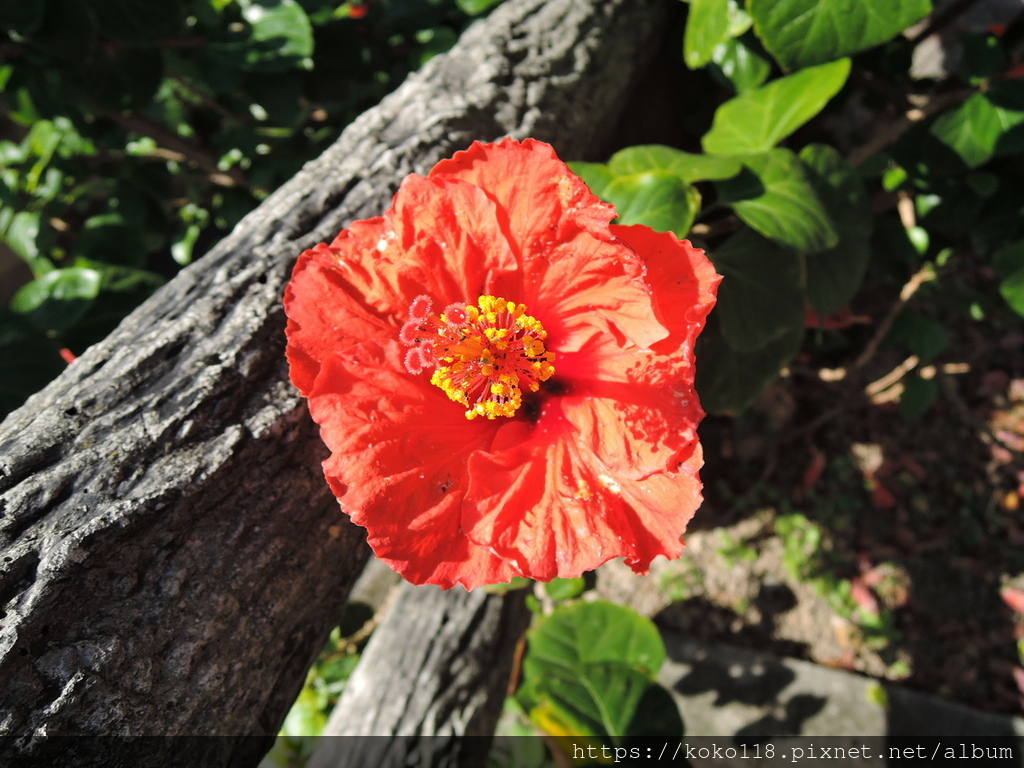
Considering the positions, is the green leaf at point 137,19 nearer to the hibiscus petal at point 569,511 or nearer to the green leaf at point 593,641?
the hibiscus petal at point 569,511

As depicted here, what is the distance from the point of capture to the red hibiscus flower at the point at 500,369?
852 mm

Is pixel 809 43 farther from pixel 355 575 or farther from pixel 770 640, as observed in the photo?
pixel 770 640

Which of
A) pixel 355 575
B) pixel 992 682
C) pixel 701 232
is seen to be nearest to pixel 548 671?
pixel 355 575

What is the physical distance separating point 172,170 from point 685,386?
8.01 ft

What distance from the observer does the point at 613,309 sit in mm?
904

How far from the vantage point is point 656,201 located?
1114 millimetres

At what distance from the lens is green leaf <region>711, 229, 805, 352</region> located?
1.24 meters

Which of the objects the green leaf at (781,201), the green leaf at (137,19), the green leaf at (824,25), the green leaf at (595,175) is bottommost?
the green leaf at (781,201)

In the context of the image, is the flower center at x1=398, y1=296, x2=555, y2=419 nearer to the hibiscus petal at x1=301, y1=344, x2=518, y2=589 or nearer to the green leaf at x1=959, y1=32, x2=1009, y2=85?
the hibiscus petal at x1=301, y1=344, x2=518, y2=589

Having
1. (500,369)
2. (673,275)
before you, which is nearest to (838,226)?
(673,275)

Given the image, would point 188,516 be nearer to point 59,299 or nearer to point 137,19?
point 59,299

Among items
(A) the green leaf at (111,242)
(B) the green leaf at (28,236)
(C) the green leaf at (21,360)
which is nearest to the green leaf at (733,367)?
(C) the green leaf at (21,360)

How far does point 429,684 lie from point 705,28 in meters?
1.70

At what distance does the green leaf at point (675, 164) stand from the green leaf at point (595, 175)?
0.02m
